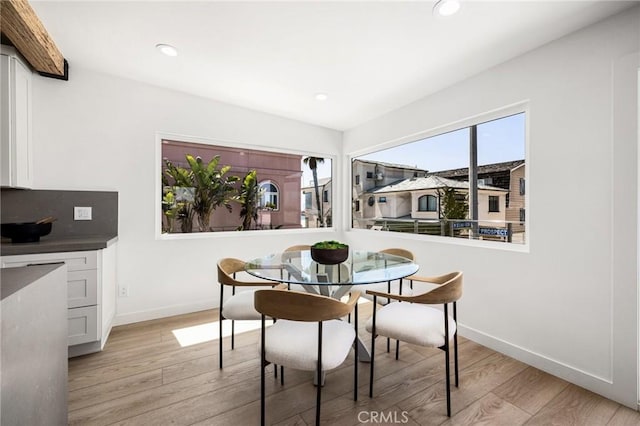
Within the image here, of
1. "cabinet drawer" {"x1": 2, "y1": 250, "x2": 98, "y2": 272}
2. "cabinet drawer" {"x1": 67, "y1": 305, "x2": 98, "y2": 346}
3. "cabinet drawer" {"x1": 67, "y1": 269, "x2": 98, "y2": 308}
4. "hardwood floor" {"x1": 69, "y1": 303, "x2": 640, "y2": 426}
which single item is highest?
"cabinet drawer" {"x1": 2, "y1": 250, "x2": 98, "y2": 272}

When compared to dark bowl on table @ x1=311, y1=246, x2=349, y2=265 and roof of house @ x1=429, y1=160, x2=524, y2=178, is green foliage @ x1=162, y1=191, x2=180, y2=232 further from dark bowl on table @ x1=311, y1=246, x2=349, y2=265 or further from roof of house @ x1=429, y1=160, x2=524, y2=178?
roof of house @ x1=429, y1=160, x2=524, y2=178

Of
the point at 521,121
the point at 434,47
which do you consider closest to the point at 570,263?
the point at 521,121

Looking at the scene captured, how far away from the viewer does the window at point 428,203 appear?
3156 millimetres

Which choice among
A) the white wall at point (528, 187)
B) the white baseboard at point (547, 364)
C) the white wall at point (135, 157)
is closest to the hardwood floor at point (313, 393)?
the white baseboard at point (547, 364)

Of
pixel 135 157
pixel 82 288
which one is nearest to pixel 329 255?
pixel 82 288

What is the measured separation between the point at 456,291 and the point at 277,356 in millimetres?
1143

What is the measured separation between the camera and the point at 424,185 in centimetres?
330

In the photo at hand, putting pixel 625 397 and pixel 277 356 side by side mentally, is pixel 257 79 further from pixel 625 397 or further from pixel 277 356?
pixel 625 397

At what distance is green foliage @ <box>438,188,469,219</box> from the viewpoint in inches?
113

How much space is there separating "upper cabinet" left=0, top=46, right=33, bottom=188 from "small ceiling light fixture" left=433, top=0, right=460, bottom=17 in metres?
3.18

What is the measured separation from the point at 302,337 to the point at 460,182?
2.26 m

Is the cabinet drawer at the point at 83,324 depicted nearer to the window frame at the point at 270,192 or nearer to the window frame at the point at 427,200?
the window frame at the point at 270,192

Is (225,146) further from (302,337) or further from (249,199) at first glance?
(302,337)

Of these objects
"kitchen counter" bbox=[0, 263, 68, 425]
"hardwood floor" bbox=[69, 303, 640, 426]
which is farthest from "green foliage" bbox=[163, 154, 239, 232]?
"kitchen counter" bbox=[0, 263, 68, 425]
